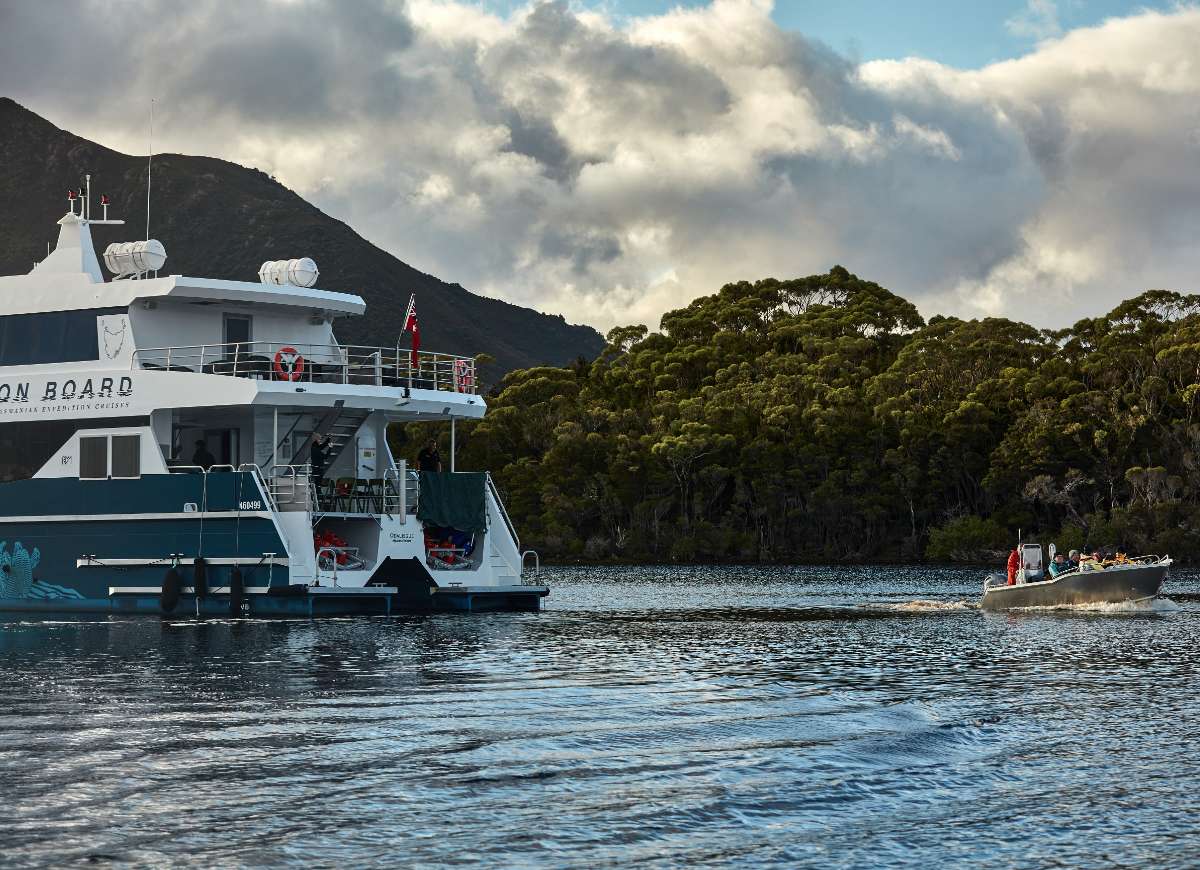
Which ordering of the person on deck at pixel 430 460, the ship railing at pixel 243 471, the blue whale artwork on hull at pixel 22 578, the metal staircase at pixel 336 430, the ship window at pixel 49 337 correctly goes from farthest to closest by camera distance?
the person on deck at pixel 430 460, the metal staircase at pixel 336 430, the ship window at pixel 49 337, the blue whale artwork on hull at pixel 22 578, the ship railing at pixel 243 471

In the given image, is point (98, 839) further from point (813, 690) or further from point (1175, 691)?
point (1175, 691)

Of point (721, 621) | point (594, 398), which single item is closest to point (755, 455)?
point (594, 398)

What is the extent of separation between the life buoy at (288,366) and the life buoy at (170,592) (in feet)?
15.8

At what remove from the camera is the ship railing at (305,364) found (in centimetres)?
3472

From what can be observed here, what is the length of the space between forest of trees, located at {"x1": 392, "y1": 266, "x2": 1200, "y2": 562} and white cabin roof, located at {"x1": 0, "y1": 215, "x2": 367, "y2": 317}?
2380 inches

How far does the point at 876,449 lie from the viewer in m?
98.4

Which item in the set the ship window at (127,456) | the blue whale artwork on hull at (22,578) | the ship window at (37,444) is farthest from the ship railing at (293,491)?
the blue whale artwork on hull at (22,578)

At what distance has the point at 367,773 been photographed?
1578 centimetres

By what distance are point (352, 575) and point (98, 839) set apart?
70.8ft

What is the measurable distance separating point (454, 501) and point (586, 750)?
1944cm

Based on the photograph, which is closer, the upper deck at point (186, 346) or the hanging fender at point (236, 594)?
the hanging fender at point (236, 594)

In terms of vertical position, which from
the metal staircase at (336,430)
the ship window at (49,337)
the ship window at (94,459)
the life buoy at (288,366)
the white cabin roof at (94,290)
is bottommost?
the ship window at (94,459)

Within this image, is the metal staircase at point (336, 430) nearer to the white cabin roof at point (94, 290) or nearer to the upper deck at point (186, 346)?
the upper deck at point (186, 346)

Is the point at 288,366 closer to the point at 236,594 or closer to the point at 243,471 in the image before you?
the point at 243,471
